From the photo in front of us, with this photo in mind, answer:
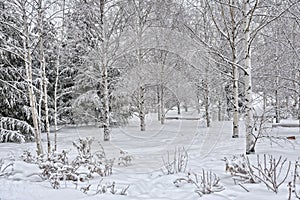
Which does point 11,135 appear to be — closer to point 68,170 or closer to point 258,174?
point 68,170

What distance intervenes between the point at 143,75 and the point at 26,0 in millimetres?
7850

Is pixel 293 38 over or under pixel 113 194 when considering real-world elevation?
over

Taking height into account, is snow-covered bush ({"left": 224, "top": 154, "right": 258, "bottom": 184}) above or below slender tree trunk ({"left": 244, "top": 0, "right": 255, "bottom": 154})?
below

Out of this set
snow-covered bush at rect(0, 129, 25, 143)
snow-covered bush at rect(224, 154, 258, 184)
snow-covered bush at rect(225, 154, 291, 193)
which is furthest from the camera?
snow-covered bush at rect(0, 129, 25, 143)

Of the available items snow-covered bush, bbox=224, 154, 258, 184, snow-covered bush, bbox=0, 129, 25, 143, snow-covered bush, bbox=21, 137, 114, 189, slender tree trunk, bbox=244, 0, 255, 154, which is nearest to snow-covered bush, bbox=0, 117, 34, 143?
snow-covered bush, bbox=0, 129, 25, 143

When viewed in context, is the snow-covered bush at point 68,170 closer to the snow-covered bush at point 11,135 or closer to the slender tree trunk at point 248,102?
the slender tree trunk at point 248,102

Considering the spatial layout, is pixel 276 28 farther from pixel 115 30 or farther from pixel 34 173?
pixel 34 173

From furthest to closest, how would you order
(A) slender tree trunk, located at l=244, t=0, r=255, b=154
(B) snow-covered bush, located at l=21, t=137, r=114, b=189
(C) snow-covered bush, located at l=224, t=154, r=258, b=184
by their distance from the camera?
(A) slender tree trunk, located at l=244, t=0, r=255, b=154
(B) snow-covered bush, located at l=21, t=137, r=114, b=189
(C) snow-covered bush, located at l=224, t=154, r=258, b=184

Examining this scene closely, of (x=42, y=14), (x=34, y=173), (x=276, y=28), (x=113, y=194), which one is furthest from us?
(x=276, y=28)

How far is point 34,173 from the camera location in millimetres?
4500

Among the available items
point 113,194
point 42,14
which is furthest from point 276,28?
point 113,194

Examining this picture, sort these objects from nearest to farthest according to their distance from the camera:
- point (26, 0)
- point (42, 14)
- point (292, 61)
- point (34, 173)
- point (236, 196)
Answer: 1. point (236, 196)
2. point (34, 173)
3. point (26, 0)
4. point (42, 14)
5. point (292, 61)

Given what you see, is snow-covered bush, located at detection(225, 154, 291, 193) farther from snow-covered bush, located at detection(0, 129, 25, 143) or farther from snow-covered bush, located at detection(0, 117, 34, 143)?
snow-covered bush, located at detection(0, 117, 34, 143)

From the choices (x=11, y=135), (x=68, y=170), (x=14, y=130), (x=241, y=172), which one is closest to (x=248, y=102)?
(x=241, y=172)
